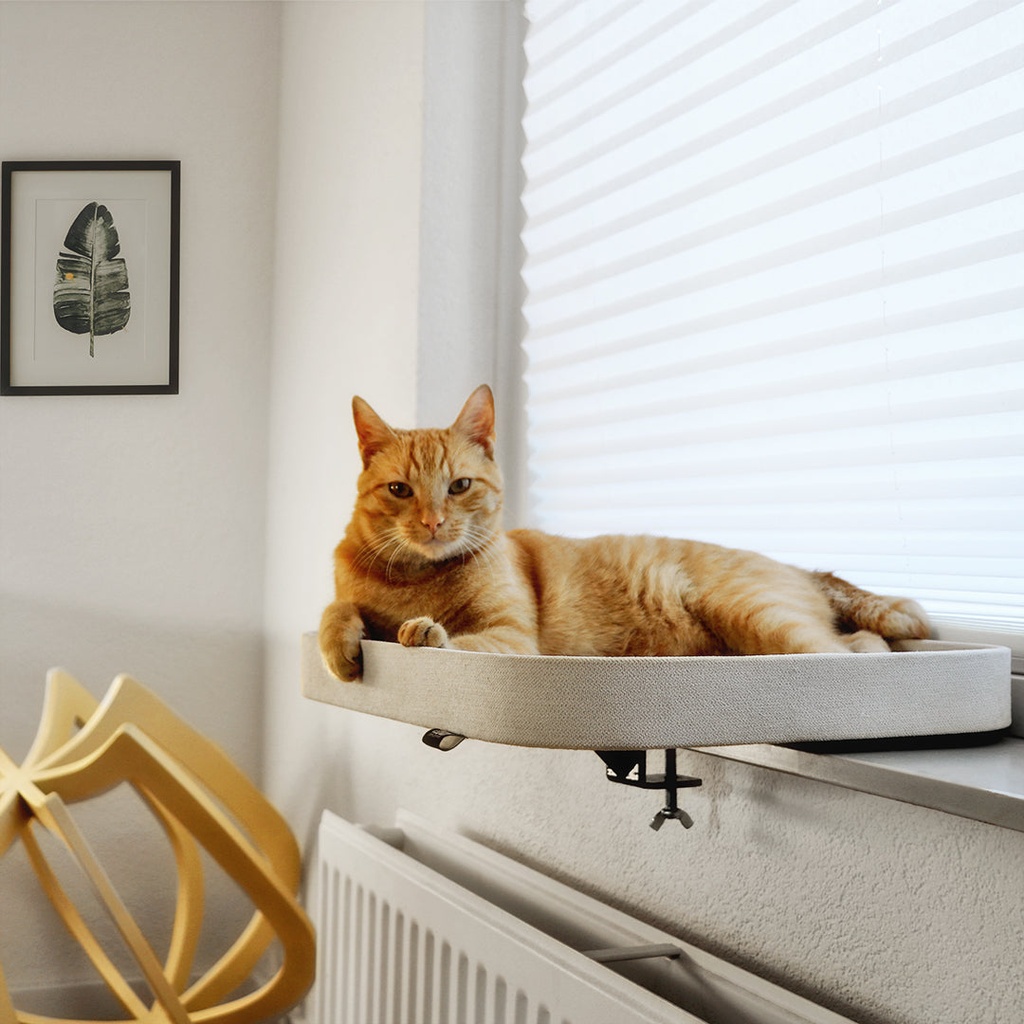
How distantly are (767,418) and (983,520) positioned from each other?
0.27 meters

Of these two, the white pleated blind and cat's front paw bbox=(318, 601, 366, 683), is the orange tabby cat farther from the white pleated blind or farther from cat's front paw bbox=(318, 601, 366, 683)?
the white pleated blind

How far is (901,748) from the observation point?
74 centimetres

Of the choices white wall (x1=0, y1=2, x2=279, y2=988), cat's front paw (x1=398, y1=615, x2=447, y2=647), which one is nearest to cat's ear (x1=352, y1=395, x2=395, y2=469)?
cat's front paw (x1=398, y1=615, x2=447, y2=647)

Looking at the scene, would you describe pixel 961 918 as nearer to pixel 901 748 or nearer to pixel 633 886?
pixel 901 748

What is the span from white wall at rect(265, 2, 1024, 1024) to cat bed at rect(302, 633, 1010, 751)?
0.10 meters

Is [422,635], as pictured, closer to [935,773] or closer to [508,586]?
[508,586]

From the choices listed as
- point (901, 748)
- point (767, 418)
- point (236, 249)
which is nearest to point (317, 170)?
point (236, 249)

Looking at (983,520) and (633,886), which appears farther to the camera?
(633,886)

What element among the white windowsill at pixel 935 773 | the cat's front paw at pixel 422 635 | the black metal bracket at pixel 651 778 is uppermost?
the cat's front paw at pixel 422 635

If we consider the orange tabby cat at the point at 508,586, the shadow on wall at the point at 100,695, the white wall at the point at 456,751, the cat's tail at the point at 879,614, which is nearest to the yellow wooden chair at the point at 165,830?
the white wall at the point at 456,751

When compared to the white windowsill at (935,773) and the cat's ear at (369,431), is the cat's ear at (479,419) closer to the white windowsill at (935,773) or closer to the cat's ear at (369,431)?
the cat's ear at (369,431)

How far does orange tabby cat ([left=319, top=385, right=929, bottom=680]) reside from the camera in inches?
32.6

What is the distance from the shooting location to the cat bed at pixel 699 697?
597 millimetres

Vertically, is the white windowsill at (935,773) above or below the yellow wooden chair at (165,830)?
above
